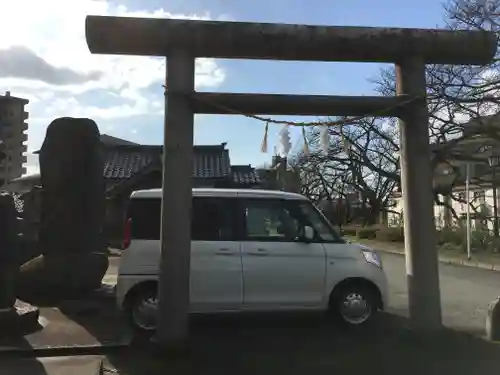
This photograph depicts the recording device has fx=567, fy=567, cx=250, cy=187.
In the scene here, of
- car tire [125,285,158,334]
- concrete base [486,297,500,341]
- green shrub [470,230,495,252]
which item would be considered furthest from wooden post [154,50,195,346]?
green shrub [470,230,495,252]

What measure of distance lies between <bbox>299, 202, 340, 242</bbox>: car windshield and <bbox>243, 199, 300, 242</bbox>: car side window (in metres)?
0.21

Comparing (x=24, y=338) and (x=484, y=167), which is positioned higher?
(x=484, y=167)

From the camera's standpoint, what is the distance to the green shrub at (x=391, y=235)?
36.2 meters

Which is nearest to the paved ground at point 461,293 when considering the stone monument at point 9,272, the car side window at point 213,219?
the car side window at point 213,219

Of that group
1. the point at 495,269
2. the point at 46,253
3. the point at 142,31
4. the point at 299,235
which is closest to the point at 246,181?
the point at 495,269

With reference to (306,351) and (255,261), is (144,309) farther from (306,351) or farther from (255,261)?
(306,351)

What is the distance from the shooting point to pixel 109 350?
23.5 feet

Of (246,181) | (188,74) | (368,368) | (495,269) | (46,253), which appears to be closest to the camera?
(368,368)

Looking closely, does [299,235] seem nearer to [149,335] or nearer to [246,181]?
[149,335]

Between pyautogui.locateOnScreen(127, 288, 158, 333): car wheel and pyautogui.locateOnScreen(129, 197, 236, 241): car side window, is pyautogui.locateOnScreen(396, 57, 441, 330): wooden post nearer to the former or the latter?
pyautogui.locateOnScreen(129, 197, 236, 241): car side window

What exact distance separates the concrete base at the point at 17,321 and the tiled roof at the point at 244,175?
18.8 meters

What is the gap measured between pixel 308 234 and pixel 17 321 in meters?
4.33

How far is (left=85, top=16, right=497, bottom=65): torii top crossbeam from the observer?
6.64m

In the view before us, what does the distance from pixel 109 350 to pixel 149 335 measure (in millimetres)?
867
